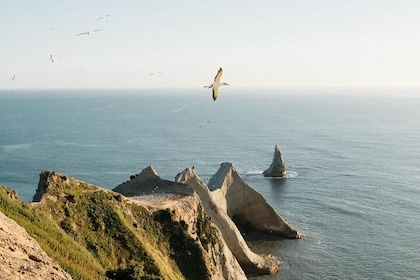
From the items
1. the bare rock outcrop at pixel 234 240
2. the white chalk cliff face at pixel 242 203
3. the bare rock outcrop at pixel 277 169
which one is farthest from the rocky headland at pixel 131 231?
the bare rock outcrop at pixel 277 169

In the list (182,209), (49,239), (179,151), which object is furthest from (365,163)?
(49,239)

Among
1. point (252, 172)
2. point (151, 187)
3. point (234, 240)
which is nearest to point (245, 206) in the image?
point (234, 240)

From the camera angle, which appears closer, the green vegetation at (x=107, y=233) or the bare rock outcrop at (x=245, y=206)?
the green vegetation at (x=107, y=233)

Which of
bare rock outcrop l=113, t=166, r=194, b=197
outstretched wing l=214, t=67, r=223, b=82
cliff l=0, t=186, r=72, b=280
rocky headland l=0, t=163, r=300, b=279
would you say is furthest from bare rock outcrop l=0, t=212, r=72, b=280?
bare rock outcrop l=113, t=166, r=194, b=197

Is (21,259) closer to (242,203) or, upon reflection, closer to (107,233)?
(107,233)

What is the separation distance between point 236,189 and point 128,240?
34.8 m

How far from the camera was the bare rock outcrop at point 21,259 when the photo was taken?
16844mm

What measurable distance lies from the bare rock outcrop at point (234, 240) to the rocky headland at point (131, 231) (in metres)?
0.12

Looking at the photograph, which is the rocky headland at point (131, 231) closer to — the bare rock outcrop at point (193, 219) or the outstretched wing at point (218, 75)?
the bare rock outcrop at point (193, 219)

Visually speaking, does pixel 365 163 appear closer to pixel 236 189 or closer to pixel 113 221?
pixel 236 189

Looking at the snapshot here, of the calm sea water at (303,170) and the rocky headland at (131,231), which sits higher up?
the rocky headland at (131,231)

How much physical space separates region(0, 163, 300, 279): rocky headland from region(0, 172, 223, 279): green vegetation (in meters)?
0.06

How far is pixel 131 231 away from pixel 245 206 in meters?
34.0

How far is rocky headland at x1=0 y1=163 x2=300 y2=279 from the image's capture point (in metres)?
29.1
